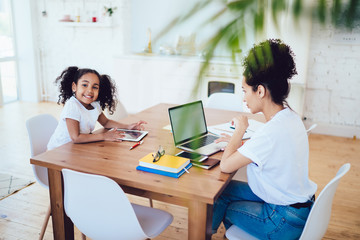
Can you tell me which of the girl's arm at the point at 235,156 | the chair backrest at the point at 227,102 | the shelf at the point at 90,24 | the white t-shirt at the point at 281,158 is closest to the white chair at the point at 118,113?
the chair backrest at the point at 227,102

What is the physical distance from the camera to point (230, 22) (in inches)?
11.5

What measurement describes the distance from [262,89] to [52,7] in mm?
5218

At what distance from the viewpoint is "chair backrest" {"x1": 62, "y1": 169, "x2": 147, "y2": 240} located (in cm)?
123

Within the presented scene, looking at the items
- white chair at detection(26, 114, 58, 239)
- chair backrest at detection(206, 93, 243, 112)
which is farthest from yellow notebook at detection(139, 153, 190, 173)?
chair backrest at detection(206, 93, 243, 112)

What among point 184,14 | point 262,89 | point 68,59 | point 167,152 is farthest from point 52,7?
point 184,14

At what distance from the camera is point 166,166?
4.61ft

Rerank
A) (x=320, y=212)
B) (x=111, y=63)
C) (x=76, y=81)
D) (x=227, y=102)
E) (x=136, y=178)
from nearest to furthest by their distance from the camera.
→ (x=320, y=212) < (x=136, y=178) < (x=76, y=81) < (x=227, y=102) < (x=111, y=63)

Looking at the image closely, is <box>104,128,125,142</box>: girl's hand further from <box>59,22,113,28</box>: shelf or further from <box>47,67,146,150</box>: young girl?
<box>59,22,113,28</box>: shelf

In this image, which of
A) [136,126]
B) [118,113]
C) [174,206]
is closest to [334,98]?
[174,206]

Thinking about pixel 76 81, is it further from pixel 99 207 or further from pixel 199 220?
pixel 199 220

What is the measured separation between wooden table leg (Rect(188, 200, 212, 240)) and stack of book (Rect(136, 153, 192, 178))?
0.16 m

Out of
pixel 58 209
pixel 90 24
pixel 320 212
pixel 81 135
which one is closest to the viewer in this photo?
pixel 320 212

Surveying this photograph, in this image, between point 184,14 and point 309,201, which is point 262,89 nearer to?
point 309,201

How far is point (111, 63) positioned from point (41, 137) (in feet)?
11.5
